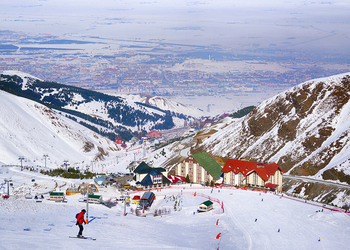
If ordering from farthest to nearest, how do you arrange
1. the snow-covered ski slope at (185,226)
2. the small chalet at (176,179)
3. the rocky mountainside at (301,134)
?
the rocky mountainside at (301,134) < the small chalet at (176,179) < the snow-covered ski slope at (185,226)

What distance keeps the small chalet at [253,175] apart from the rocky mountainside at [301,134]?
8.89m

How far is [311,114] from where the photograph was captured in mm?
81000

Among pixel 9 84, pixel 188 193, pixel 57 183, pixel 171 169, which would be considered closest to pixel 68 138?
pixel 171 169

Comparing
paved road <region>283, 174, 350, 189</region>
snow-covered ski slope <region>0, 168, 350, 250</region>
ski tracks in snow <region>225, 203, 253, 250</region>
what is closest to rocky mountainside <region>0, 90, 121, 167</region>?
snow-covered ski slope <region>0, 168, 350, 250</region>

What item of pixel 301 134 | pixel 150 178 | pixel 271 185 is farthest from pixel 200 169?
pixel 301 134

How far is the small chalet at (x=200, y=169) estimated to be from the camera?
6275 centimetres

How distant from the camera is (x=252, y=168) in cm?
5984

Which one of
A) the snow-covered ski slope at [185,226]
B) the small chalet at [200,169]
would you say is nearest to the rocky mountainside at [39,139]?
the small chalet at [200,169]

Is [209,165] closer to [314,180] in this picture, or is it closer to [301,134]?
[314,180]

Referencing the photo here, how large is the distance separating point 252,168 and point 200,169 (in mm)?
8763

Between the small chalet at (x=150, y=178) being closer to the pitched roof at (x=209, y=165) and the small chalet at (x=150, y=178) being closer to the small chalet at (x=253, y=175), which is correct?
the pitched roof at (x=209, y=165)

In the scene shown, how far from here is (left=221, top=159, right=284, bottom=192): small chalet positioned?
190 feet

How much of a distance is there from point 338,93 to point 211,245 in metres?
63.8

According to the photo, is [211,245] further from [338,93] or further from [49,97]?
[49,97]
